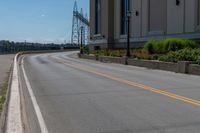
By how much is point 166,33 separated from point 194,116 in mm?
41689

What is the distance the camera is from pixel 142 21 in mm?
59188

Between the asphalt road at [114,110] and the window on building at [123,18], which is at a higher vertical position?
the window on building at [123,18]

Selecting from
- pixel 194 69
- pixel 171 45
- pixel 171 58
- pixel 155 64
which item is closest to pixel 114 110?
pixel 194 69

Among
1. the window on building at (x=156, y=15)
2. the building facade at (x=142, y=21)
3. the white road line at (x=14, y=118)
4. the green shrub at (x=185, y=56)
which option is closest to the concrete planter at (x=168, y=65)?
the green shrub at (x=185, y=56)

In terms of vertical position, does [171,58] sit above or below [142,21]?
below

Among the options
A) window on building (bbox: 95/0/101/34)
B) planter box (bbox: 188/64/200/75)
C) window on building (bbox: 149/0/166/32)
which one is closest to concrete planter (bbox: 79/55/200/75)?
planter box (bbox: 188/64/200/75)

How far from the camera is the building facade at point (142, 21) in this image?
46094mm

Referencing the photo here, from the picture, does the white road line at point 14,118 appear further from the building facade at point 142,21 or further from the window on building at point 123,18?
the window on building at point 123,18

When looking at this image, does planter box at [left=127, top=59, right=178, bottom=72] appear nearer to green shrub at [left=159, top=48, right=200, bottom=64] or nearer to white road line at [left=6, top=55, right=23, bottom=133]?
green shrub at [left=159, top=48, right=200, bottom=64]

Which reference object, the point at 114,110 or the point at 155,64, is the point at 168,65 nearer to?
the point at 155,64

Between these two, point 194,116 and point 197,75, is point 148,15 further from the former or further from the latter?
point 194,116

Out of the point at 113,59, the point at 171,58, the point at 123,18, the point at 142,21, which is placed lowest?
the point at 113,59

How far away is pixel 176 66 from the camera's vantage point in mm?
28047

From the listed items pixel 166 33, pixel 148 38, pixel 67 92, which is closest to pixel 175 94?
Result: pixel 67 92
